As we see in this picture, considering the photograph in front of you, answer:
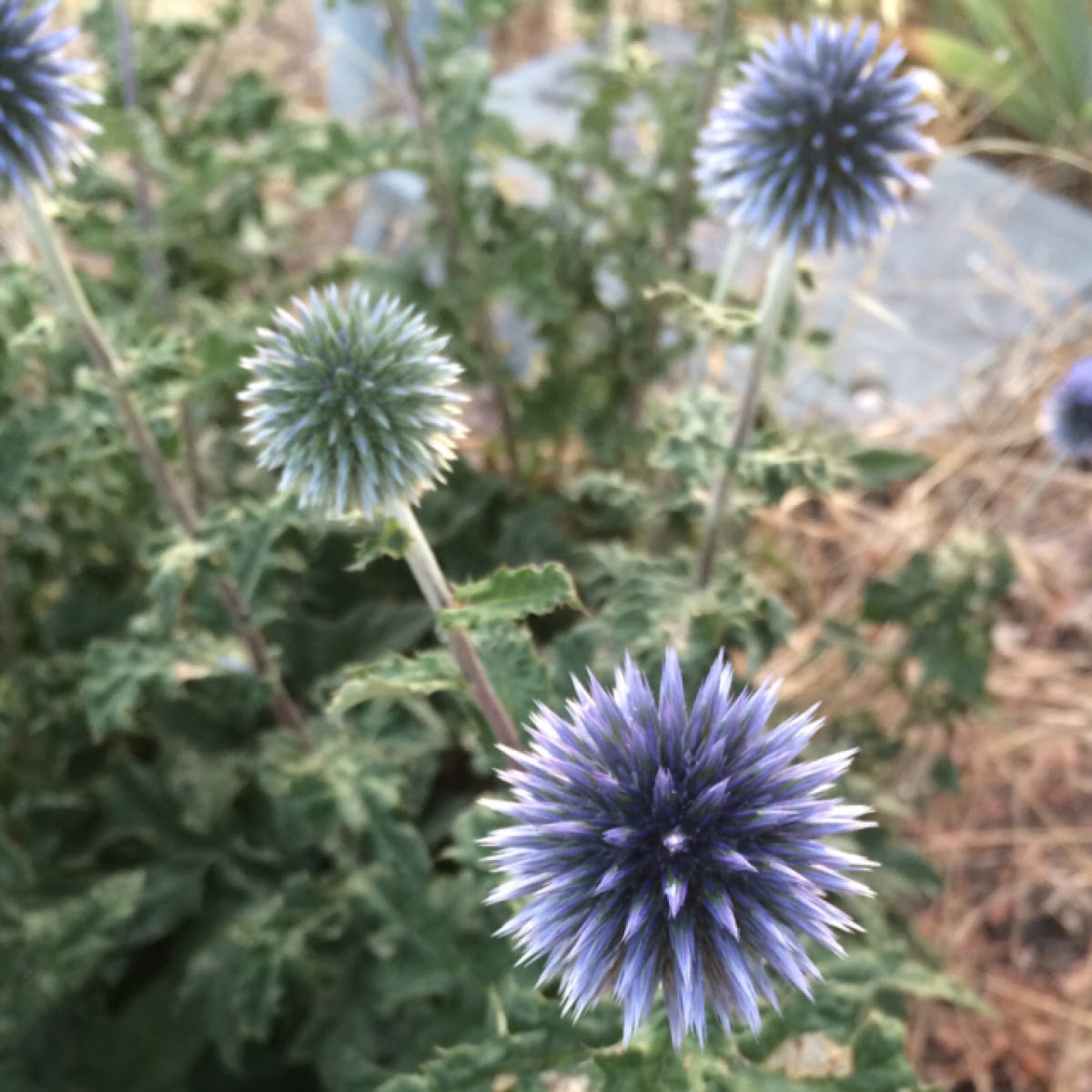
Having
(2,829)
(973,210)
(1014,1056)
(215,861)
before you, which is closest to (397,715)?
(215,861)

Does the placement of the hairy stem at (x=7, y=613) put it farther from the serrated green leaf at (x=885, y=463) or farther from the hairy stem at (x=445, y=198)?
the serrated green leaf at (x=885, y=463)

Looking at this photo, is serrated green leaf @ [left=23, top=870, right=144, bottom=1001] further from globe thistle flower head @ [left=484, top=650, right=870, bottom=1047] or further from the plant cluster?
globe thistle flower head @ [left=484, top=650, right=870, bottom=1047]

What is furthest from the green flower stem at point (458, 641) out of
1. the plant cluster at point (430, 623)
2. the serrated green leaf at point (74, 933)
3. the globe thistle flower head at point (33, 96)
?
the serrated green leaf at point (74, 933)

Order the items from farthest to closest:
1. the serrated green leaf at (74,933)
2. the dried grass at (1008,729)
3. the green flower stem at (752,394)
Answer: the dried grass at (1008,729) → the serrated green leaf at (74,933) → the green flower stem at (752,394)

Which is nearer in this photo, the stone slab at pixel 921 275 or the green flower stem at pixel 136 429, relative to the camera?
the green flower stem at pixel 136 429

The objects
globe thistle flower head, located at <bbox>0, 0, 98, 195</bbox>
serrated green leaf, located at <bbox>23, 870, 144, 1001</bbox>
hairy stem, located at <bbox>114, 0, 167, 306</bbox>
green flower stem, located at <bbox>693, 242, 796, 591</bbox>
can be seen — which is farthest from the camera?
hairy stem, located at <bbox>114, 0, 167, 306</bbox>

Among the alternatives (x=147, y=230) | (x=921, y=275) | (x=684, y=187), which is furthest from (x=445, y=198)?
(x=921, y=275)

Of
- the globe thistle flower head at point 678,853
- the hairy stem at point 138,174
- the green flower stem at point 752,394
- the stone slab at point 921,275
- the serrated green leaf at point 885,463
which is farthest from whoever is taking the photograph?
the stone slab at point 921,275

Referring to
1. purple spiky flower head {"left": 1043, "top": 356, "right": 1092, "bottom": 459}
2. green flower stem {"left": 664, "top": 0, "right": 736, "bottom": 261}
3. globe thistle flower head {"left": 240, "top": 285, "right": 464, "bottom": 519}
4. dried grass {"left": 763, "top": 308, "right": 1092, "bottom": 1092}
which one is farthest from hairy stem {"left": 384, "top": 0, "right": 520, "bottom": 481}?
purple spiky flower head {"left": 1043, "top": 356, "right": 1092, "bottom": 459}
